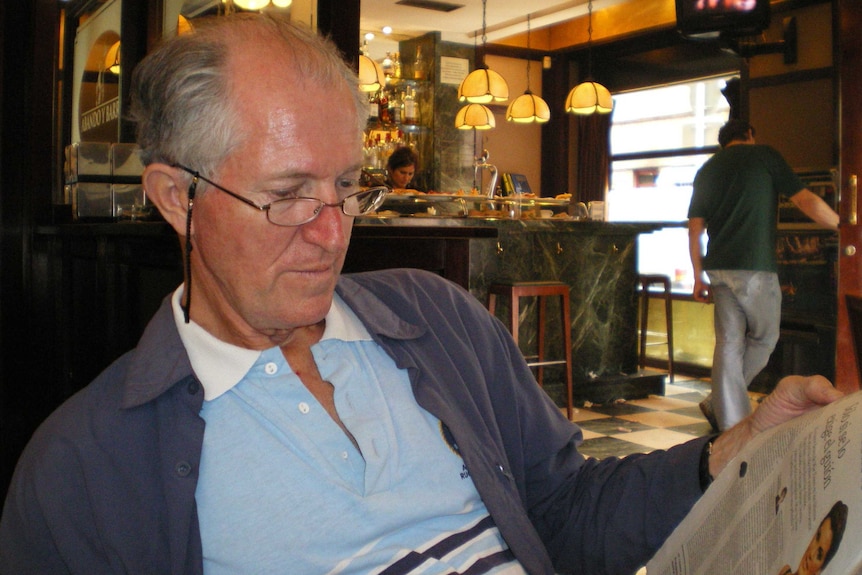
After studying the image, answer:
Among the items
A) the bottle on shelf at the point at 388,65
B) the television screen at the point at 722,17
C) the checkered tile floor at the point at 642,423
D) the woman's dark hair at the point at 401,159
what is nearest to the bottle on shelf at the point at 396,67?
the bottle on shelf at the point at 388,65

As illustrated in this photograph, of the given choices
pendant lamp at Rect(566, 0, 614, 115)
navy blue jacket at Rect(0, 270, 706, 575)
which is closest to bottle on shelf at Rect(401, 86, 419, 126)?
pendant lamp at Rect(566, 0, 614, 115)

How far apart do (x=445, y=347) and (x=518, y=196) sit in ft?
15.0

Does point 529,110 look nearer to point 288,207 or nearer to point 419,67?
point 419,67

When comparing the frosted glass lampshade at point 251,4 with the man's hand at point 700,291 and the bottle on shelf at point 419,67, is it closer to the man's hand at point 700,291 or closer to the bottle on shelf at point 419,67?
the man's hand at point 700,291

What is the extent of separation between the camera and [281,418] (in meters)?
1.02

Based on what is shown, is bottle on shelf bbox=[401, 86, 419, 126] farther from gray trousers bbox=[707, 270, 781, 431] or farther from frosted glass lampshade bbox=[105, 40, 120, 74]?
gray trousers bbox=[707, 270, 781, 431]

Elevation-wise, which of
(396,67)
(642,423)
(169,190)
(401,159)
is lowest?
(642,423)

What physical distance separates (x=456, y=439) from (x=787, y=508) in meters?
0.47

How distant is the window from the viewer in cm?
746

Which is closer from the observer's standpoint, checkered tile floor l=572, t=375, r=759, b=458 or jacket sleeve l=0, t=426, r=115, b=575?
jacket sleeve l=0, t=426, r=115, b=575

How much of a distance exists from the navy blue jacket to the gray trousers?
2858mm

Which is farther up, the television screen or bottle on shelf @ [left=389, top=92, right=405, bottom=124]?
bottle on shelf @ [left=389, top=92, right=405, bottom=124]

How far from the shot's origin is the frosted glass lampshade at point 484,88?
Result: 666 cm

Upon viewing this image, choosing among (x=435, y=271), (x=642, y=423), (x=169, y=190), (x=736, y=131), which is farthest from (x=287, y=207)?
(x=642, y=423)
